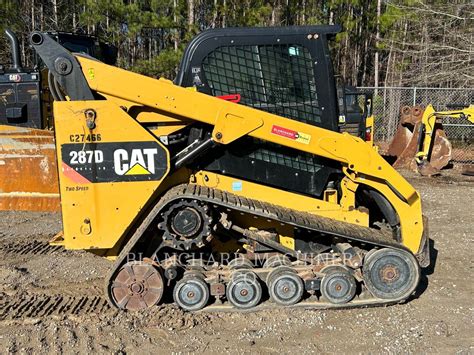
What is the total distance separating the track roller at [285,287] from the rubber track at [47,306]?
154 cm

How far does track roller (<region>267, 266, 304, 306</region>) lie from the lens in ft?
13.4

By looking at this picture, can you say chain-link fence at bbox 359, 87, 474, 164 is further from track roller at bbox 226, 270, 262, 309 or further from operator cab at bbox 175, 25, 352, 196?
track roller at bbox 226, 270, 262, 309

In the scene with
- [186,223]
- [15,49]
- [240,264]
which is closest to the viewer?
[186,223]

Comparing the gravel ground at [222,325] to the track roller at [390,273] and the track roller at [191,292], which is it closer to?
the track roller at [191,292]

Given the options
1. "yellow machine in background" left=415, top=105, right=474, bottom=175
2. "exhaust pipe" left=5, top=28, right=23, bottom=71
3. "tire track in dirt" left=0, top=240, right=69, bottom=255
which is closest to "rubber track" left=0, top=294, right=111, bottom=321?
"tire track in dirt" left=0, top=240, right=69, bottom=255

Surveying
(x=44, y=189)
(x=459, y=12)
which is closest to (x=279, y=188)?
(x=44, y=189)

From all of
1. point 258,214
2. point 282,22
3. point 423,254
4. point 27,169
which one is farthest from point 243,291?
point 282,22

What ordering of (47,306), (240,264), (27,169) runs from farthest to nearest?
(27,169), (47,306), (240,264)

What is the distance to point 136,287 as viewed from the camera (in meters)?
4.12

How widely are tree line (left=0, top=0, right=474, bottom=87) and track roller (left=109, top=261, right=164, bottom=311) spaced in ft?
35.3

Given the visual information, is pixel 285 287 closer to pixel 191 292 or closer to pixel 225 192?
pixel 191 292

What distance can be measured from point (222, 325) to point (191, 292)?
1.28ft

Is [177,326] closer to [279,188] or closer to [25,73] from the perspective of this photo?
[279,188]

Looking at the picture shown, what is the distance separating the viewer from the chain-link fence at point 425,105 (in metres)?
14.3
